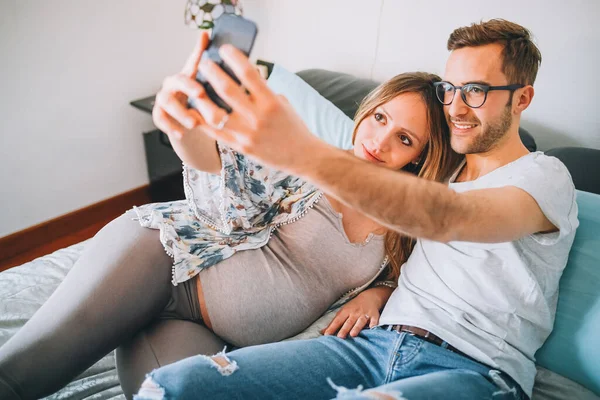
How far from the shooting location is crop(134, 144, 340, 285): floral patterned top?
109cm

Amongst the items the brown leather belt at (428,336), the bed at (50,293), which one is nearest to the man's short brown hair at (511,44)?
the bed at (50,293)

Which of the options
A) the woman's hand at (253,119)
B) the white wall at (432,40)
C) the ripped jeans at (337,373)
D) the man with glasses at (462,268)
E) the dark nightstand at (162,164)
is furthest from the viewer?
the dark nightstand at (162,164)

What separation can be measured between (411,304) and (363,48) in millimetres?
1282

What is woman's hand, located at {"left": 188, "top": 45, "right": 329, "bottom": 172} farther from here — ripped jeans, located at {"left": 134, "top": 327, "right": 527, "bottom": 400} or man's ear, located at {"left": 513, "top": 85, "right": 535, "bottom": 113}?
man's ear, located at {"left": 513, "top": 85, "right": 535, "bottom": 113}

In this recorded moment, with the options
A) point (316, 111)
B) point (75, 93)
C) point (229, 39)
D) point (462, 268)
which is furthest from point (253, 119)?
point (75, 93)

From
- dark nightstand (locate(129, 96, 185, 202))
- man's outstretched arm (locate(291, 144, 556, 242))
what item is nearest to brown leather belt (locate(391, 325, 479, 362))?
man's outstretched arm (locate(291, 144, 556, 242))

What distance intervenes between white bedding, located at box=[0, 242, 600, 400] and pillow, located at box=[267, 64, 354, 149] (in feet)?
2.00

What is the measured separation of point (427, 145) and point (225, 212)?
584 mm

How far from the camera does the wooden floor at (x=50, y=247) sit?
2.09 meters

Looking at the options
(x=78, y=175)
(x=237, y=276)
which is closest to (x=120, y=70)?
(x=78, y=175)

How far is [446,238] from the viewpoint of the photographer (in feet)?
2.39

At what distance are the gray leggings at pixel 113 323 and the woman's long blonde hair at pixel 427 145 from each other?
0.50 metres

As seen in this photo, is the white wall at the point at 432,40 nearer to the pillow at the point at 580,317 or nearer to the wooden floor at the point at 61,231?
the pillow at the point at 580,317

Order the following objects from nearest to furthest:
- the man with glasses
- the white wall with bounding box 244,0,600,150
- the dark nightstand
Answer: the man with glasses
the white wall with bounding box 244,0,600,150
the dark nightstand
